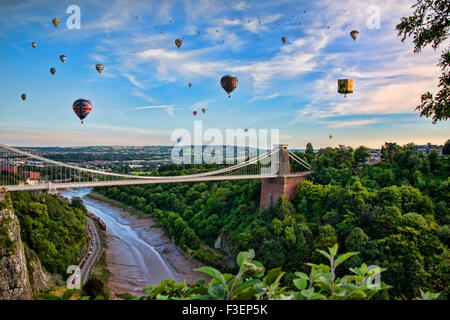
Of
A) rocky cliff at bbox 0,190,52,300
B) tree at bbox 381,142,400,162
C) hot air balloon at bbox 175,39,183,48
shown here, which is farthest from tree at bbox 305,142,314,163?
rocky cliff at bbox 0,190,52,300

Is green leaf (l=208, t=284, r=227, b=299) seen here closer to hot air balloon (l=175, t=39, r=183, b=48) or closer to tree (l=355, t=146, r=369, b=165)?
hot air balloon (l=175, t=39, r=183, b=48)

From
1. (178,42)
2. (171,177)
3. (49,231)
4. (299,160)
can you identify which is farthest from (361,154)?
(49,231)

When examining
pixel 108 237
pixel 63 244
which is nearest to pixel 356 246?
pixel 63 244

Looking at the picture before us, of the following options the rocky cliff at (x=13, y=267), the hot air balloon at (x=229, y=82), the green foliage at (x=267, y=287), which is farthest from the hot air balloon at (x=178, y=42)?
the green foliage at (x=267, y=287)

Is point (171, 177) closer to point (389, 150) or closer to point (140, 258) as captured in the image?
point (140, 258)

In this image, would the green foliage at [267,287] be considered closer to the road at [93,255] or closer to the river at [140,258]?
the river at [140,258]

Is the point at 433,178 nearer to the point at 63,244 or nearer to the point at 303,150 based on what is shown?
the point at 303,150
